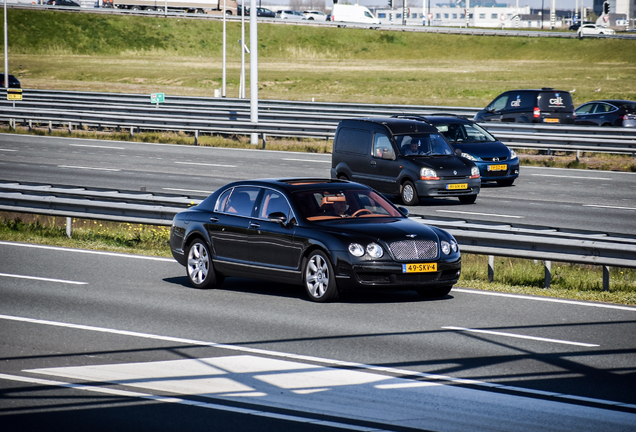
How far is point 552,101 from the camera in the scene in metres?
31.2

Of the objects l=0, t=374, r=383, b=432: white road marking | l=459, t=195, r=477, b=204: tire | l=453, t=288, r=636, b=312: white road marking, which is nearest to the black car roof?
l=459, t=195, r=477, b=204: tire

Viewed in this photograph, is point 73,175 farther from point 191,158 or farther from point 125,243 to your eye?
point 125,243

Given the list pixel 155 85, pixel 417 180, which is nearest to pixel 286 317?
pixel 417 180

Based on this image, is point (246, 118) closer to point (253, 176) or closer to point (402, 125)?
point (253, 176)

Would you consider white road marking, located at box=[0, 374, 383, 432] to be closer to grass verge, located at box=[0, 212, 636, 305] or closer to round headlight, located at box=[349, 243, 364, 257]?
round headlight, located at box=[349, 243, 364, 257]

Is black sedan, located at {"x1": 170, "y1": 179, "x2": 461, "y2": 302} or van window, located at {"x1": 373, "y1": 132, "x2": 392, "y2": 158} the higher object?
van window, located at {"x1": 373, "y1": 132, "x2": 392, "y2": 158}

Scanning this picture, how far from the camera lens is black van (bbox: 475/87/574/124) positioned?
102 feet

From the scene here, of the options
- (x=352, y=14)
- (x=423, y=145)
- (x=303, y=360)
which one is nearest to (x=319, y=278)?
(x=303, y=360)

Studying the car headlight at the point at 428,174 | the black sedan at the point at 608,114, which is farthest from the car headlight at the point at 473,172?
the black sedan at the point at 608,114

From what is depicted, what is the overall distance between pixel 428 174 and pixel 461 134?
409 cm

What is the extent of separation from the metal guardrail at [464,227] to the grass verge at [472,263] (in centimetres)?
37

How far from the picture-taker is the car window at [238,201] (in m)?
12.0

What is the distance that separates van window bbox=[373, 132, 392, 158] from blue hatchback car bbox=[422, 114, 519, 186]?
2.86 metres

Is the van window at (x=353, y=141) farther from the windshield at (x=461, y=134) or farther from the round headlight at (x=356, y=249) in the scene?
the round headlight at (x=356, y=249)
